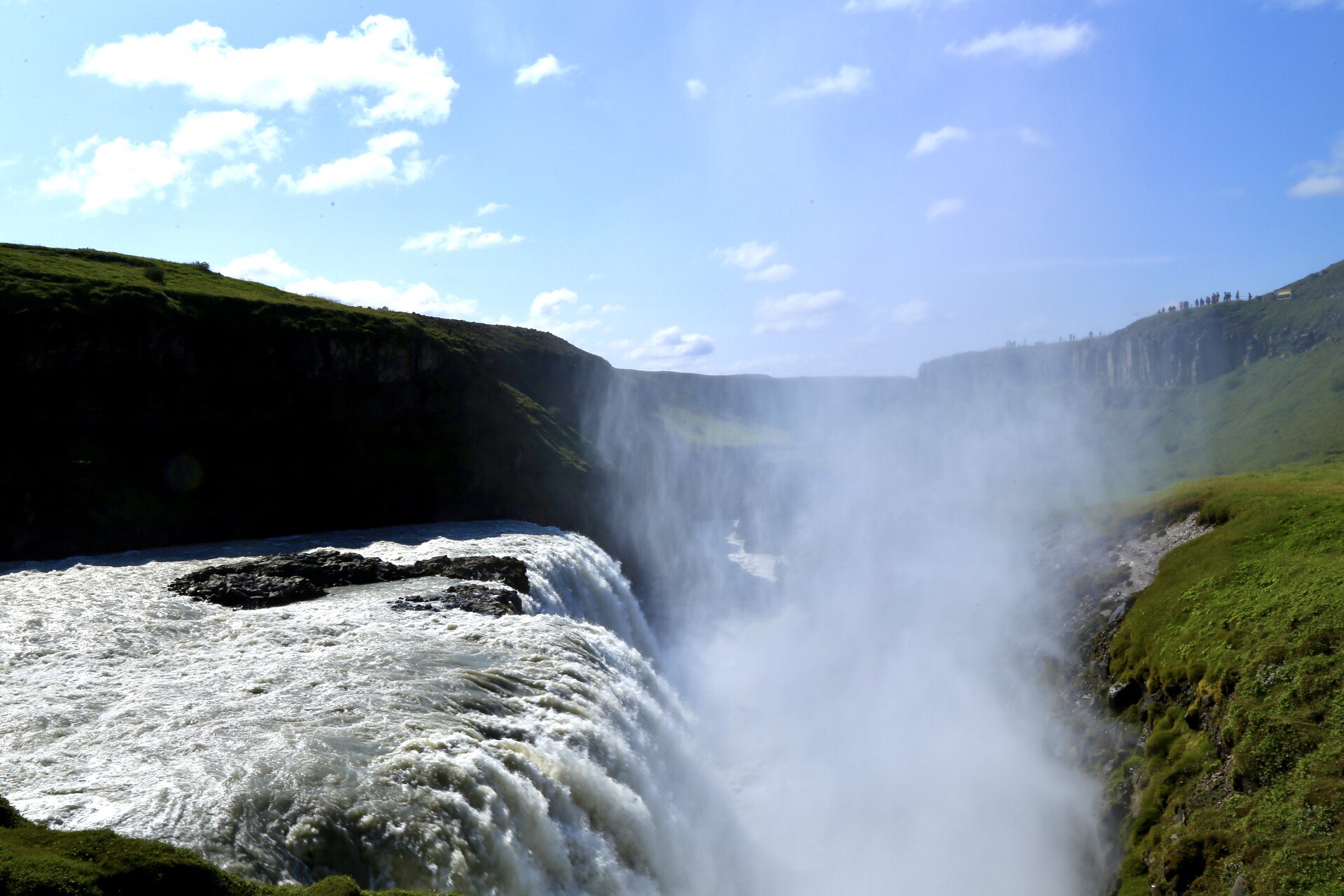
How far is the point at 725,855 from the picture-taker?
2466cm

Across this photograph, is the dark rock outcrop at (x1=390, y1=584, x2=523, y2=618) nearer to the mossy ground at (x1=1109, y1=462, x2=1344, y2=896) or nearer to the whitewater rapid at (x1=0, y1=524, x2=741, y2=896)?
the whitewater rapid at (x1=0, y1=524, x2=741, y2=896)

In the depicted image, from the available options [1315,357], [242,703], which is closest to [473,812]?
[242,703]

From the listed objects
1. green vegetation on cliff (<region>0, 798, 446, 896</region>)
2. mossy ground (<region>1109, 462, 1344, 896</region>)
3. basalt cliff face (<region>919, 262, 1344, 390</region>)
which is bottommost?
mossy ground (<region>1109, 462, 1344, 896</region>)

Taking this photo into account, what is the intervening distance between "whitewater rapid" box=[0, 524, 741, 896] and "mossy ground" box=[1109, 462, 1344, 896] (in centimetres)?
1338

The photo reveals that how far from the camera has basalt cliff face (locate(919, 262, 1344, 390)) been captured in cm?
16650

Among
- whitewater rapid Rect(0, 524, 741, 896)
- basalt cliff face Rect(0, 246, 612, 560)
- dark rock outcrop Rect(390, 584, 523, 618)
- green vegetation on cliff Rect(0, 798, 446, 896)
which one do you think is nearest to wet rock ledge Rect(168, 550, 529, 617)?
dark rock outcrop Rect(390, 584, 523, 618)

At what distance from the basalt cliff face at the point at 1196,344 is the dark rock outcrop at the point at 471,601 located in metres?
191

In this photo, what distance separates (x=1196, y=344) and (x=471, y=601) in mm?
201144

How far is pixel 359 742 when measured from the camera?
1616 centimetres

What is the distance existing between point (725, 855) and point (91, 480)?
3730 centimetres

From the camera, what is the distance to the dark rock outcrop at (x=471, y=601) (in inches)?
1109

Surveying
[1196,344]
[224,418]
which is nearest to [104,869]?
[224,418]

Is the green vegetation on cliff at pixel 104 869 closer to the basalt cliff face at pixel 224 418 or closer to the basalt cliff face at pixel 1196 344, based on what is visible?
the basalt cliff face at pixel 224 418

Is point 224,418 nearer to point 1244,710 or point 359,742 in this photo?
Answer: point 359,742
